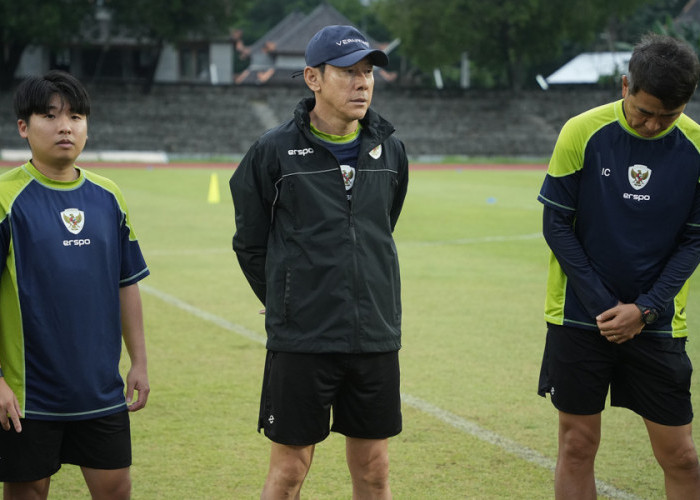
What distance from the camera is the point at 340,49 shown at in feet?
12.8

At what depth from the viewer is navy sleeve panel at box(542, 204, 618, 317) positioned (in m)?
4.09

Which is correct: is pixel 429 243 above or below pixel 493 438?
below

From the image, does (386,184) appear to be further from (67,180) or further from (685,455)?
(685,455)

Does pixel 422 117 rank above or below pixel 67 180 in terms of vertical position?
below

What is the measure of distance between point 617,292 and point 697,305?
6.84 meters

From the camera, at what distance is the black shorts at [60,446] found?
3643 millimetres

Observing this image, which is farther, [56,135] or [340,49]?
Result: [340,49]

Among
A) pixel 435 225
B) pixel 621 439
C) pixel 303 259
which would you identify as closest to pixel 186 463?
pixel 303 259

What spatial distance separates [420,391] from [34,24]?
43404mm

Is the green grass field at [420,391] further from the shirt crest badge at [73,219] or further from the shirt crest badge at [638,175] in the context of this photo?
the shirt crest badge at [73,219]

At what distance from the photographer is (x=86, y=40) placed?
51.2 m

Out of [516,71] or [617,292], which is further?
[516,71]

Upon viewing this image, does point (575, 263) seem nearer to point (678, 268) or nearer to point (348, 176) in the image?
point (678, 268)

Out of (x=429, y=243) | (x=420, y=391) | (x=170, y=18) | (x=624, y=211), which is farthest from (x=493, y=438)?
(x=170, y=18)
